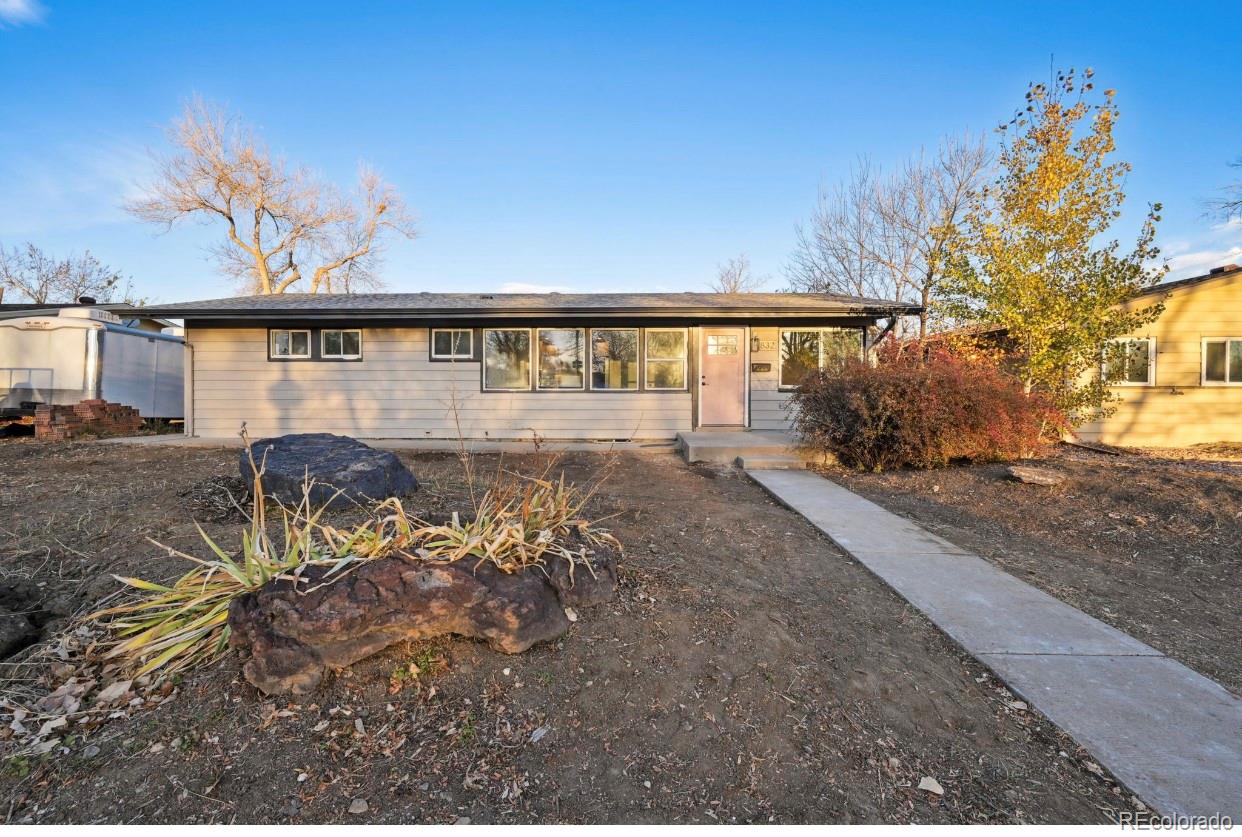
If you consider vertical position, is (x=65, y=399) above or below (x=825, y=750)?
above

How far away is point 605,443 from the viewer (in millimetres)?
10250

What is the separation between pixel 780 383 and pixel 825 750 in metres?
9.20

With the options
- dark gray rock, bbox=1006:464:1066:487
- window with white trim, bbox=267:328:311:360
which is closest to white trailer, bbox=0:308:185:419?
window with white trim, bbox=267:328:311:360

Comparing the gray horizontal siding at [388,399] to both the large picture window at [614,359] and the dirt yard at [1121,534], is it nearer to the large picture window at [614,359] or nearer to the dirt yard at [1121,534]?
the large picture window at [614,359]

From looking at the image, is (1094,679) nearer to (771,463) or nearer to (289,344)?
(771,463)

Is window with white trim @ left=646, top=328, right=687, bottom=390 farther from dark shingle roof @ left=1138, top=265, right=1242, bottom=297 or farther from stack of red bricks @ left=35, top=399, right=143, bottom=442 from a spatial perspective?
stack of red bricks @ left=35, top=399, right=143, bottom=442

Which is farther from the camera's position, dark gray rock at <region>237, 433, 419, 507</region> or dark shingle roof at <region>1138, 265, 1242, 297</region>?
dark shingle roof at <region>1138, 265, 1242, 297</region>

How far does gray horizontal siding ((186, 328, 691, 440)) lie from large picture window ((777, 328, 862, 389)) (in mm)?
1975

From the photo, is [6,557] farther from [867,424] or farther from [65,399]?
[65,399]

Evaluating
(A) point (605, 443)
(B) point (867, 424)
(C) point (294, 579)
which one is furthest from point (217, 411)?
(B) point (867, 424)

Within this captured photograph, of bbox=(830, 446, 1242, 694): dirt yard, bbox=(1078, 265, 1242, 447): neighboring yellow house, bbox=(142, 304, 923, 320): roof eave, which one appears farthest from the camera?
bbox=(1078, 265, 1242, 447): neighboring yellow house

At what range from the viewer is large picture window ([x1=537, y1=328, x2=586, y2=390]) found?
416 inches

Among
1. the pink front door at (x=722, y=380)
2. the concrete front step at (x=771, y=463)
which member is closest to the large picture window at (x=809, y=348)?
the pink front door at (x=722, y=380)

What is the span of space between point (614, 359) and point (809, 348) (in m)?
3.65
